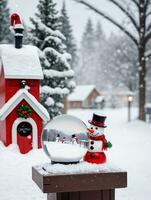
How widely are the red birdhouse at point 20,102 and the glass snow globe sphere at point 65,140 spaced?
7.13 m

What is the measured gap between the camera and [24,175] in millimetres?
9000

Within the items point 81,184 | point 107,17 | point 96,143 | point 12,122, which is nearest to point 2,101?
point 12,122

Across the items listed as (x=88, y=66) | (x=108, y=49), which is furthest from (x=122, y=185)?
(x=88, y=66)

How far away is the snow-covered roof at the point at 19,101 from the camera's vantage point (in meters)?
11.8

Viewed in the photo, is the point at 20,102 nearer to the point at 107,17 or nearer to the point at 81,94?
the point at 107,17

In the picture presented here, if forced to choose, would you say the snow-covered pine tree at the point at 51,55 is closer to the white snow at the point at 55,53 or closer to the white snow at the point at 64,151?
the white snow at the point at 55,53

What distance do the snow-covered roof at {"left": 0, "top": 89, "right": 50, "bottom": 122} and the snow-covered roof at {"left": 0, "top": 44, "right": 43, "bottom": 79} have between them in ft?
2.04

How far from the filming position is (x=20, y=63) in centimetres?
1270

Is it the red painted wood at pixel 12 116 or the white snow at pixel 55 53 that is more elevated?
the white snow at pixel 55 53

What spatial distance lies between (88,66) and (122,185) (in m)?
66.9

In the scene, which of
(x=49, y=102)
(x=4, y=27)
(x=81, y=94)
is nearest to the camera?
(x=49, y=102)

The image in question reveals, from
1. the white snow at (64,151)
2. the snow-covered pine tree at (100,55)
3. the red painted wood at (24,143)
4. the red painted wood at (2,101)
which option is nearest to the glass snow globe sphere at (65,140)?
the white snow at (64,151)

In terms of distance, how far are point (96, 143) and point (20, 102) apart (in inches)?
294

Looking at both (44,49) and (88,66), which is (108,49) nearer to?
(88,66)
